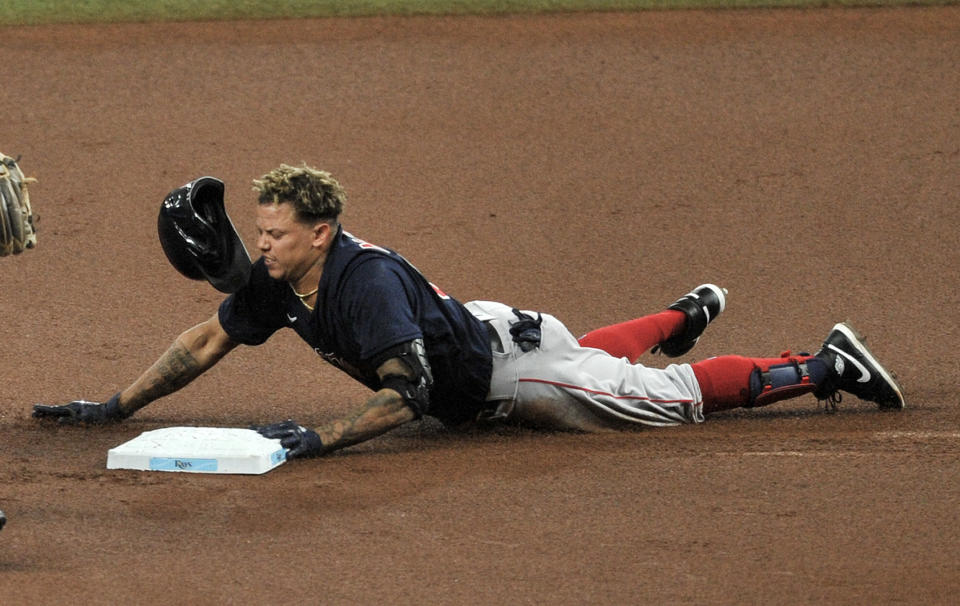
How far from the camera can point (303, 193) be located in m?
3.92

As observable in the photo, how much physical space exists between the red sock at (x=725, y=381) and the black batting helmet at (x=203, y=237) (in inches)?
59.4

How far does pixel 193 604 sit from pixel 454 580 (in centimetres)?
59

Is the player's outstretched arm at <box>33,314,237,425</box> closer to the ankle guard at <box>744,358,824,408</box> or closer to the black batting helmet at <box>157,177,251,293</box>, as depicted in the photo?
the black batting helmet at <box>157,177,251,293</box>

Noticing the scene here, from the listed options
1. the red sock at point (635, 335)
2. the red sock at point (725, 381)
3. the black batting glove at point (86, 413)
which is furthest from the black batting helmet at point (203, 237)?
the red sock at point (725, 381)

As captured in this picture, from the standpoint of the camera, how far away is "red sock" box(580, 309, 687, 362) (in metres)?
4.56

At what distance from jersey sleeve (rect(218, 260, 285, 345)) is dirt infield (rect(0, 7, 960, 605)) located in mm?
484

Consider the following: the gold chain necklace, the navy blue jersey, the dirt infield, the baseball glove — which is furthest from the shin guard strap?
the baseball glove

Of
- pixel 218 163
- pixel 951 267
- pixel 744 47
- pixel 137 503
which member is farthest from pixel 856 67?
pixel 137 503

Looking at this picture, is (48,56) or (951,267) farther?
(48,56)

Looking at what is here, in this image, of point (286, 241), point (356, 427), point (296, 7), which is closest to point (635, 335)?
point (356, 427)

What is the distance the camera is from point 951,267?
20.3 ft

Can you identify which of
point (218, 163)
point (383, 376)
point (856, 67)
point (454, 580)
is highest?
point (856, 67)

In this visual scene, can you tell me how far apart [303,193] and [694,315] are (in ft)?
5.27

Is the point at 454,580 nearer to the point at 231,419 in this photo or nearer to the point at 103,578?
the point at 103,578
